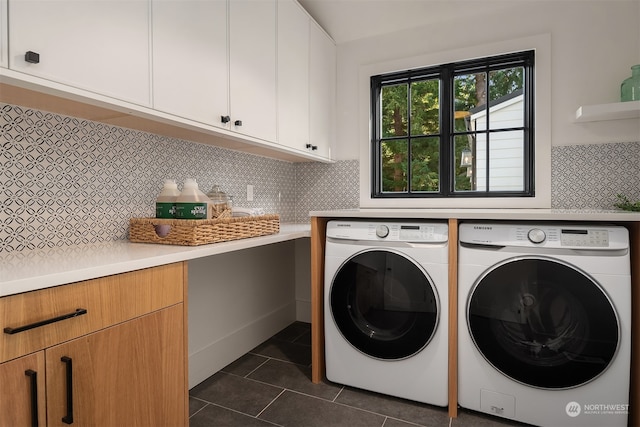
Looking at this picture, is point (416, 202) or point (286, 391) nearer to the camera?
point (286, 391)

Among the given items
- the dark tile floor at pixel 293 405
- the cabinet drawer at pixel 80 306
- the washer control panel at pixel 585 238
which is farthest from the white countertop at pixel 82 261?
the washer control panel at pixel 585 238

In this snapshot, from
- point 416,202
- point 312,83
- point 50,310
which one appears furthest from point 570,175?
point 50,310

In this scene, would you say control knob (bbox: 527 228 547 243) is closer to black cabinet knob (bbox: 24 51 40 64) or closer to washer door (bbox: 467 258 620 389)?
washer door (bbox: 467 258 620 389)

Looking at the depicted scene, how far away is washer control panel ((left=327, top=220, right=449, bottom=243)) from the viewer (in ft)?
5.67

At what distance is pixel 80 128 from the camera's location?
143 centimetres

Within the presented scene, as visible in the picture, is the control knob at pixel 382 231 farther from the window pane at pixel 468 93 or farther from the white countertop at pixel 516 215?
the window pane at pixel 468 93

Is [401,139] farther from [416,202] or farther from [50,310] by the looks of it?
[50,310]

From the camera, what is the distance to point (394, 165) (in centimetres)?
279

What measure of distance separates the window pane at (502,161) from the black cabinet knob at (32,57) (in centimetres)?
242

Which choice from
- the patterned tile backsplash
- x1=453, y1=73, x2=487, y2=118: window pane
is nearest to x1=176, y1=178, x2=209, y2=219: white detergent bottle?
the patterned tile backsplash

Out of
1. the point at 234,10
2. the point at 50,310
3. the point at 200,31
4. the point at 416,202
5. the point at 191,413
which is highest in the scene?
the point at 234,10

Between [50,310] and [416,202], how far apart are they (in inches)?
88.5

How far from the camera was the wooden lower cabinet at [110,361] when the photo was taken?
2.77 feet

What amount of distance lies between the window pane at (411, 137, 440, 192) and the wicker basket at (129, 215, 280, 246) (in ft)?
4.84
